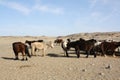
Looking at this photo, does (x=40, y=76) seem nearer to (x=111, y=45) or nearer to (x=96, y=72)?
(x=96, y=72)

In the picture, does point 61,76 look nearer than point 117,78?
No

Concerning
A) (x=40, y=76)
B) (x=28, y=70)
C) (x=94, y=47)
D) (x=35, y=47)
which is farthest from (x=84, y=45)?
(x=40, y=76)

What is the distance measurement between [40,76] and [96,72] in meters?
3.22

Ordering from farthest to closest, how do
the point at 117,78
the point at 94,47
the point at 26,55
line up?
the point at 94,47, the point at 26,55, the point at 117,78

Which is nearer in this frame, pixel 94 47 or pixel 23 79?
pixel 23 79

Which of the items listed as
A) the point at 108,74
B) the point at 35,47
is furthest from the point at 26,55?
the point at 108,74

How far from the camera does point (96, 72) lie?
49.9 ft

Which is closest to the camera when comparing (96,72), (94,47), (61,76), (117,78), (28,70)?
(117,78)

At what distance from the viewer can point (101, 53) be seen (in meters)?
25.8

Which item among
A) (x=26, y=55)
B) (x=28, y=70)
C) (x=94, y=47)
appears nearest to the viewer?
(x=28, y=70)

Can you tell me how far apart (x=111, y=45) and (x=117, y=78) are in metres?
11.8

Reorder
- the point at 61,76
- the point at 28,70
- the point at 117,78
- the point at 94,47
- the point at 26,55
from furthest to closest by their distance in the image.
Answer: the point at 94,47, the point at 26,55, the point at 28,70, the point at 61,76, the point at 117,78

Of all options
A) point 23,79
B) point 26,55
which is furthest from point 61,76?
point 26,55

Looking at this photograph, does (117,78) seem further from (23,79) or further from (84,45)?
(84,45)
